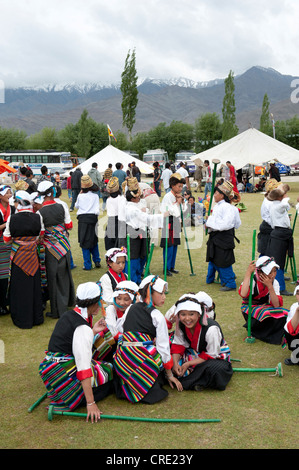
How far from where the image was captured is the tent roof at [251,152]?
17.1 m

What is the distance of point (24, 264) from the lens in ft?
18.9

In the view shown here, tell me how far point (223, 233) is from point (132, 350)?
364 cm

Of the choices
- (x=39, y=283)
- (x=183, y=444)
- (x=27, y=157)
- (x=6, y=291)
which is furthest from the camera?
(x=27, y=157)

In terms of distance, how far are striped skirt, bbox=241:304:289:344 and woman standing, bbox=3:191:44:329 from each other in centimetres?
270

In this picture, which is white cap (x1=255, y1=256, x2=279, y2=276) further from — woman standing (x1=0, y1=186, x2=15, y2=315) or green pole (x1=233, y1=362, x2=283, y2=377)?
woman standing (x1=0, y1=186, x2=15, y2=315)

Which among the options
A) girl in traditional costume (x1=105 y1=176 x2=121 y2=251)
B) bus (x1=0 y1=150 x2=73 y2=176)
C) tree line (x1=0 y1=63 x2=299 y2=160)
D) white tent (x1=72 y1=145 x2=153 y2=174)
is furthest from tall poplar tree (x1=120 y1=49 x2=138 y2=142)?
girl in traditional costume (x1=105 y1=176 x2=121 y2=251)

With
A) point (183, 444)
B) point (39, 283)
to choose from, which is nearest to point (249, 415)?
point (183, 444)

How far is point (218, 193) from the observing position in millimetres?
6926

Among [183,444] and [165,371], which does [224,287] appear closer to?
[165,371]

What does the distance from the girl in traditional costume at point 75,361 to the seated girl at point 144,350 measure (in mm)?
277

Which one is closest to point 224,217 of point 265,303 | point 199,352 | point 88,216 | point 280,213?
point 280,213

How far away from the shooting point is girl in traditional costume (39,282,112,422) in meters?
3.59

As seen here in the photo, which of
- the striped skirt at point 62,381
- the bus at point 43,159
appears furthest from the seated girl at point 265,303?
the bus at point 43,159

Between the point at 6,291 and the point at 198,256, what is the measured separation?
179 inches
